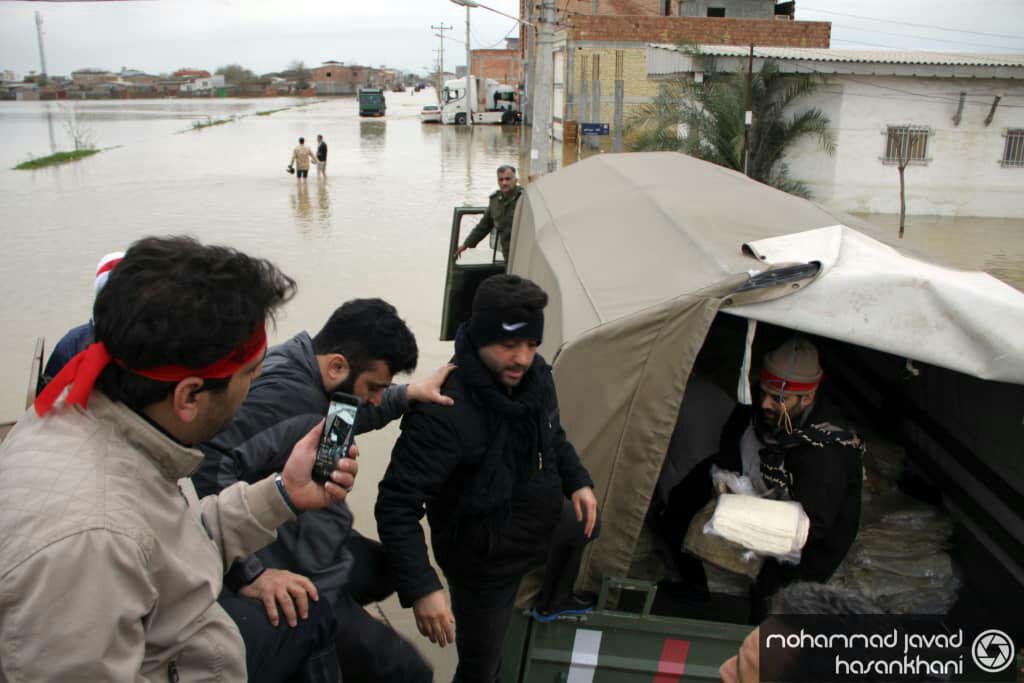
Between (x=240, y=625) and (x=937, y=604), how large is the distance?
9.41 ft

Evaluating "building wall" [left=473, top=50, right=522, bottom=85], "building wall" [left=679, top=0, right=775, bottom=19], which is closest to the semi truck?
"building wall" [left=679, top=0, right=775, bottom=19]

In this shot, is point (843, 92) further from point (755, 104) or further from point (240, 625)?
point (240, 625)

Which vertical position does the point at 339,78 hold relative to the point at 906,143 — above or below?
above

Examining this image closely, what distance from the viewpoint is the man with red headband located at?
119cm

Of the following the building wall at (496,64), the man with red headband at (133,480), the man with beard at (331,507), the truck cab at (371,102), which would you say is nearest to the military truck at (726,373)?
the man with beard at (331,507)

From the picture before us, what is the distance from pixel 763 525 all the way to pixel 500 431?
107 cm

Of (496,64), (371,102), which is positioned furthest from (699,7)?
(496,64)

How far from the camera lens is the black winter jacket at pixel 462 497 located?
2.40 meters

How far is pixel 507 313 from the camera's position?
2424 millimetres

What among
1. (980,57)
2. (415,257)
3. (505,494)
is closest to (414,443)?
(505,494)

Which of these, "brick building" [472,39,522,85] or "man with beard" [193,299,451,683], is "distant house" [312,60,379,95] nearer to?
"brick building" [472,39,522,85]

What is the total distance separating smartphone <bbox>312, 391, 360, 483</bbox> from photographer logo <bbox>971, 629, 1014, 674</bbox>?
235 centimetres

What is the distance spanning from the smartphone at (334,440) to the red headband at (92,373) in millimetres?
439

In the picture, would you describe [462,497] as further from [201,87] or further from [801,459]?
[201,87]
